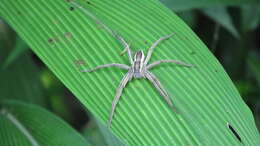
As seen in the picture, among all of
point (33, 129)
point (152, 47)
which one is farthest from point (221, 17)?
point (33, 129)

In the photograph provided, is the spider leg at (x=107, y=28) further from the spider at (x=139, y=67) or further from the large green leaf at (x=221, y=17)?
the large green leaf at (x=221, y=17)

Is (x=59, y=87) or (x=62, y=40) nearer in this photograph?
(x=62, y=40)

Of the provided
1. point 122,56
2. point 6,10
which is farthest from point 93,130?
point 6,10

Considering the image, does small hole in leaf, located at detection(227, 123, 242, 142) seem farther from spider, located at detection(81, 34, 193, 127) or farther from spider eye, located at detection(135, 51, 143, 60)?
spider eye, located at detection(135, 51, 143, 60)

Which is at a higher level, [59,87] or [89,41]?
[89,41]

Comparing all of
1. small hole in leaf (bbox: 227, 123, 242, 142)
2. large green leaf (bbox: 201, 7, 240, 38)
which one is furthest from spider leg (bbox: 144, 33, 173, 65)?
large green leaf (bbox: 201, 7, 240, 38)

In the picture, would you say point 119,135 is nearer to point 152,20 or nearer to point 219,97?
point 219,97
